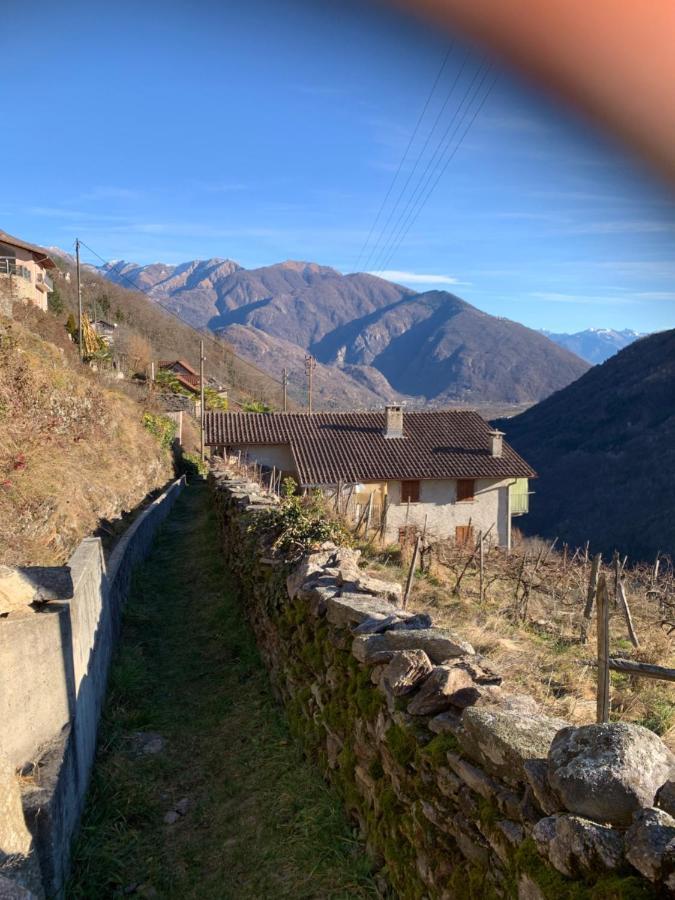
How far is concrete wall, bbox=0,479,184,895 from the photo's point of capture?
11.4 feet

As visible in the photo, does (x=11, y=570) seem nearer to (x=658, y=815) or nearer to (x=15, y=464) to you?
(x=658, y=815)

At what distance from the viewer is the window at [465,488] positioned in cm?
2817

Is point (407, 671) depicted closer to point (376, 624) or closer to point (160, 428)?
point (376, 624)

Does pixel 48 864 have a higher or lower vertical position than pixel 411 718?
lower

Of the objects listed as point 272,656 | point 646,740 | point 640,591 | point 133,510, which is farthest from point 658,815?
point 133,510

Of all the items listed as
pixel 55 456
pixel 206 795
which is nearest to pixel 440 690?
pixel 206 795

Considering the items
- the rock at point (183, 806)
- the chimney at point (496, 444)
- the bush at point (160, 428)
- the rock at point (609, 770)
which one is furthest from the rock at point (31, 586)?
the chimney at point (496, 444)

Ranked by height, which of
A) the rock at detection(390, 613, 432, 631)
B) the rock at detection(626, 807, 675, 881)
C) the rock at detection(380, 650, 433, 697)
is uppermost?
the rock at detection(626, 807, 675, 881)

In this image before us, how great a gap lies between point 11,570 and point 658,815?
389 centimetres

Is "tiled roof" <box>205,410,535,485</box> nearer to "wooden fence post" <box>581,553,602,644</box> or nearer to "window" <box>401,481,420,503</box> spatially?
"window" <box>401,481,420,503</box>

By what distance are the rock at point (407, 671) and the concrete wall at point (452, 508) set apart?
76.6 feet

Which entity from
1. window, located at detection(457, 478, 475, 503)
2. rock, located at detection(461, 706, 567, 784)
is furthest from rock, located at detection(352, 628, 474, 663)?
window, located at detection(457, 478, 475, 503)

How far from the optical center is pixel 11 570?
429cm

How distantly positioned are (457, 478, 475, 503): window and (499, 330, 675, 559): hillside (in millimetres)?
16259
